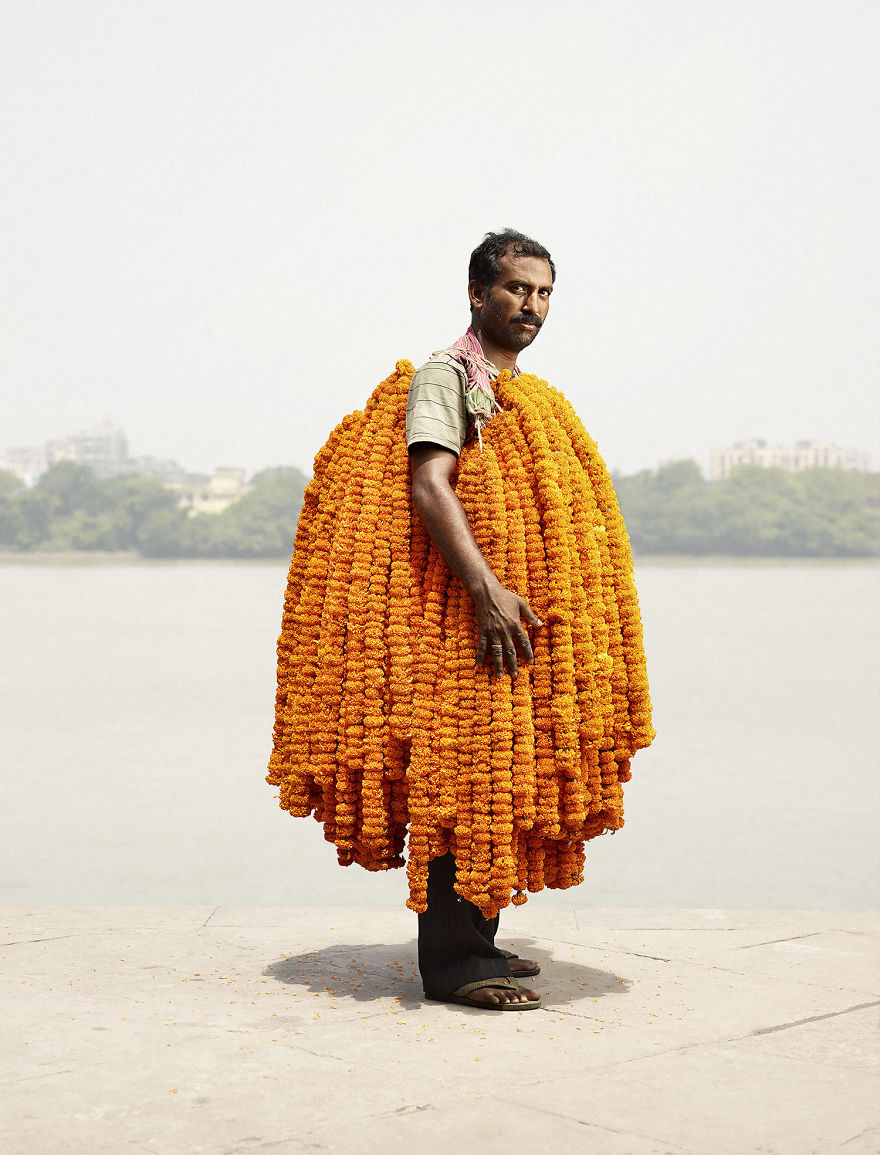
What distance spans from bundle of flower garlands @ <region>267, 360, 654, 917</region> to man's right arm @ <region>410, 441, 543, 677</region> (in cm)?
7

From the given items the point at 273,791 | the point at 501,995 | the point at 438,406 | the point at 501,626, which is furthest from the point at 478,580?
the point at 273,791

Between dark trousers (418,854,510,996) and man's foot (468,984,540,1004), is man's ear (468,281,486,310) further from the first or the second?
man's foot (468,984,540,1004)

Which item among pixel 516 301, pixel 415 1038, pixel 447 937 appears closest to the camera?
pixel 415 1038

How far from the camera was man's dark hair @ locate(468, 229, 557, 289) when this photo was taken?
4.29 meters

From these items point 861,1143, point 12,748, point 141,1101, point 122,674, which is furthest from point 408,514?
point 122,674

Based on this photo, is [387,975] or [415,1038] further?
[387,975]

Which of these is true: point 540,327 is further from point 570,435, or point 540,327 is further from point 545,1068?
point 545,1068

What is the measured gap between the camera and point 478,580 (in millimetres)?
3961

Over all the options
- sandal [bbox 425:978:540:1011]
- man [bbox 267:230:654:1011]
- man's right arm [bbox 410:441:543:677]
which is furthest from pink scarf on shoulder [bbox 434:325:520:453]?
sandal [bbox 425:978:540:1011]

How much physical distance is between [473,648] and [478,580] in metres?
0.20

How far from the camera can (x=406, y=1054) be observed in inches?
141

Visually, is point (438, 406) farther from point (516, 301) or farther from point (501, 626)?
point (501, 626)

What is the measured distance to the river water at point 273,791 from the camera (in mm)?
6809

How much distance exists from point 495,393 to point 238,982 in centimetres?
190
